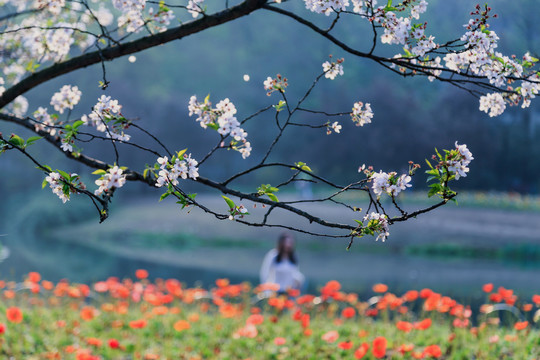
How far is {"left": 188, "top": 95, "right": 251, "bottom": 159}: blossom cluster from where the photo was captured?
250 cm

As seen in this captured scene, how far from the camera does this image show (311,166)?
104 feet

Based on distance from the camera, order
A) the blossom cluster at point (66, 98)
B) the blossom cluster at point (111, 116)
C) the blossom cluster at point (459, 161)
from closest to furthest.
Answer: the blossom cluster at point (459, 161)
the blossom cluster at point (111, 116)
the blossom cluster at point (66, 98)

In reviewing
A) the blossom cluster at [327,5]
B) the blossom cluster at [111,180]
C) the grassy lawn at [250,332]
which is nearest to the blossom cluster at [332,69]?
the blossom cluster at [327,5]

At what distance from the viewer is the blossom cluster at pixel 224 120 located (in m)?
2.50

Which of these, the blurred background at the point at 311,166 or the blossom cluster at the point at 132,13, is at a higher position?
the blurred background at the point at 311,166

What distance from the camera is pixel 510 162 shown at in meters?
28.1

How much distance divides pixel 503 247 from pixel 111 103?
16.4 metres

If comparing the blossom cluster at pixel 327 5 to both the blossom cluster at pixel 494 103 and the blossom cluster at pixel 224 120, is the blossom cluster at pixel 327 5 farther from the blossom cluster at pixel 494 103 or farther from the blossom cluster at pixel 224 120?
the blossom cluster at pixel 494 103

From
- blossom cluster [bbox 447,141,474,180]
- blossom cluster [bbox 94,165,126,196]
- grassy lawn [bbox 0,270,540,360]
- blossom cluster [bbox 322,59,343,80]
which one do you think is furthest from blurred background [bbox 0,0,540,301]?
blossom cluster [bbox 94,165,126,196]

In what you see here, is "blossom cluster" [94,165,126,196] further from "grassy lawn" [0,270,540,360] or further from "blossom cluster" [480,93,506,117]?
"grassy lawn" [0,270,540,360]

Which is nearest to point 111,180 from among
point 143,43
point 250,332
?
point 143,43

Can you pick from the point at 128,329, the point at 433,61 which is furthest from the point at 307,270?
the point at 433,61

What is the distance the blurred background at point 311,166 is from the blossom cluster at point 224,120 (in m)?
3.44

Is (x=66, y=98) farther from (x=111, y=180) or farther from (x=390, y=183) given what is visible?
(x=390, y=183)
